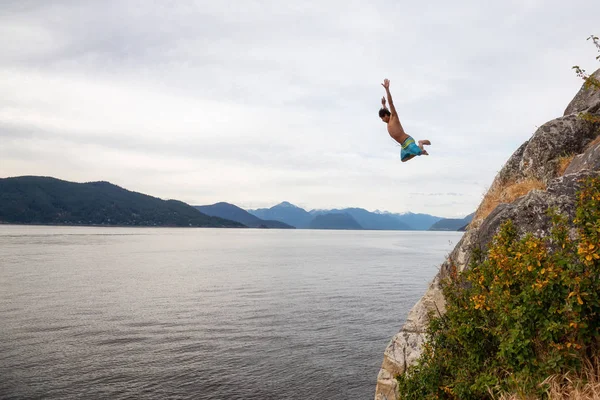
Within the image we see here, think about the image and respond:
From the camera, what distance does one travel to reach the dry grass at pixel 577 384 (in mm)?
5905

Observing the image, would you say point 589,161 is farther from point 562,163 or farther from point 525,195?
point 562,163

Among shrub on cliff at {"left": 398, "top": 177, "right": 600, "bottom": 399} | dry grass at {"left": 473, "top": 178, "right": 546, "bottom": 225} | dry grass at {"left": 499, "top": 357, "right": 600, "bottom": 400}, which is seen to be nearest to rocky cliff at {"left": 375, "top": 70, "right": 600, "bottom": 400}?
dry grass at {"left": 473, "top": 178, "right": 546, "bottom": 225}

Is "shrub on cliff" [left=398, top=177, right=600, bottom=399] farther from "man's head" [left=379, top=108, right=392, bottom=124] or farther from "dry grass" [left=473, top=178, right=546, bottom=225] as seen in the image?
"dry grass" [left=473, top=178, right=546, bottom=225]

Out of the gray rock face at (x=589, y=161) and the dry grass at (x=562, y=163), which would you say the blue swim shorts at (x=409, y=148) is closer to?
the gray rock face at (x=589, y=161)

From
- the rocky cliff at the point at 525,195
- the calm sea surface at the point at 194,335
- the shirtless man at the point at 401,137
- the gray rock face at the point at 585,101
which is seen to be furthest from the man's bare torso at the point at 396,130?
the calm sea surface at the point at 194,335

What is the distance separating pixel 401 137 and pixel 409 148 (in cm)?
44

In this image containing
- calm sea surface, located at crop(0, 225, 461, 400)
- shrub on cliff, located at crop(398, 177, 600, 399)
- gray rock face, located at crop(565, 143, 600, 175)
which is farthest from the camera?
calm sea surface, located at crop(0, 225, 461, 400)

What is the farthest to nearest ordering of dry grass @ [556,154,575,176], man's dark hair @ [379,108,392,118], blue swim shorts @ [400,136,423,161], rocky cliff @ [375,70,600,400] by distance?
1. dry grass @ [556,154,575,176]
2. man's dark hair @ [379,108,392,118]
3. blue swim shorts @ [400,136,423,161]
4. rocky cliff @ [375,70,600,400]

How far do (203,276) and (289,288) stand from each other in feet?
59.8

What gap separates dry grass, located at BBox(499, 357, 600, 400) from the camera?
19.4 feet

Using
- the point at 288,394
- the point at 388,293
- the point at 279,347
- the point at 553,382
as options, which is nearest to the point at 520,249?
the point at 553,382

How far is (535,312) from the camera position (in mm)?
6539

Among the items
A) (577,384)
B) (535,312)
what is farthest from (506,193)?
(577,384)

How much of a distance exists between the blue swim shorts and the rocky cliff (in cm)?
273
